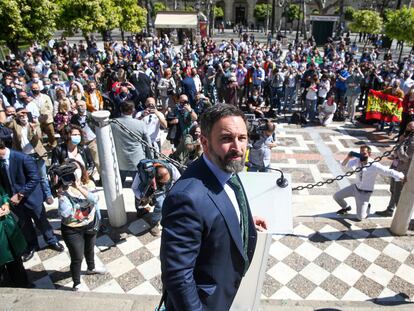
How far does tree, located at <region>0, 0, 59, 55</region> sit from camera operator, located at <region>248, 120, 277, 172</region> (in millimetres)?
11345

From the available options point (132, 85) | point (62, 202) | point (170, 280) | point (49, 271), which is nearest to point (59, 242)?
point (49, 271)

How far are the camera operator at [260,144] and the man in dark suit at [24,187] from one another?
3.59 metres

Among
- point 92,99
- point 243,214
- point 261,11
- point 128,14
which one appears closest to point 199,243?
point 243,214

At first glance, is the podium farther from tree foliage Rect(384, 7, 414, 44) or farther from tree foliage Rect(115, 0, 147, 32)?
tree foliage Rect(115, 0, 147, 32)

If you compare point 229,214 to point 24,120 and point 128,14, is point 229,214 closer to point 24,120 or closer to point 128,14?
point 24,120

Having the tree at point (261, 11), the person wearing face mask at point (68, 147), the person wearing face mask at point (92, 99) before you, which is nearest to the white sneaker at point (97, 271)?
the person wearing face mask at point (68, 147)

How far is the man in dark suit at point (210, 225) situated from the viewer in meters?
1.79

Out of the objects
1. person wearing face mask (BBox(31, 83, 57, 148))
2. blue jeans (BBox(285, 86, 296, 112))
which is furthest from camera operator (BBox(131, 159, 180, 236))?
blue jeans (BBox(285, 86, 296, 112))

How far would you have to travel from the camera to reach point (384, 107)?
1072 cm

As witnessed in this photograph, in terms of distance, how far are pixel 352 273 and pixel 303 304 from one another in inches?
54.8

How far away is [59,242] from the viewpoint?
17.1 ft

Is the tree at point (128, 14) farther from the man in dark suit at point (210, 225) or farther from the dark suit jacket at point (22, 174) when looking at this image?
the man in dark suit at point (210, 225)

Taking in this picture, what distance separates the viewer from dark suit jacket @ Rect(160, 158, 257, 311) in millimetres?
1785

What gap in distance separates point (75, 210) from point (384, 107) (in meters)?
10.0
